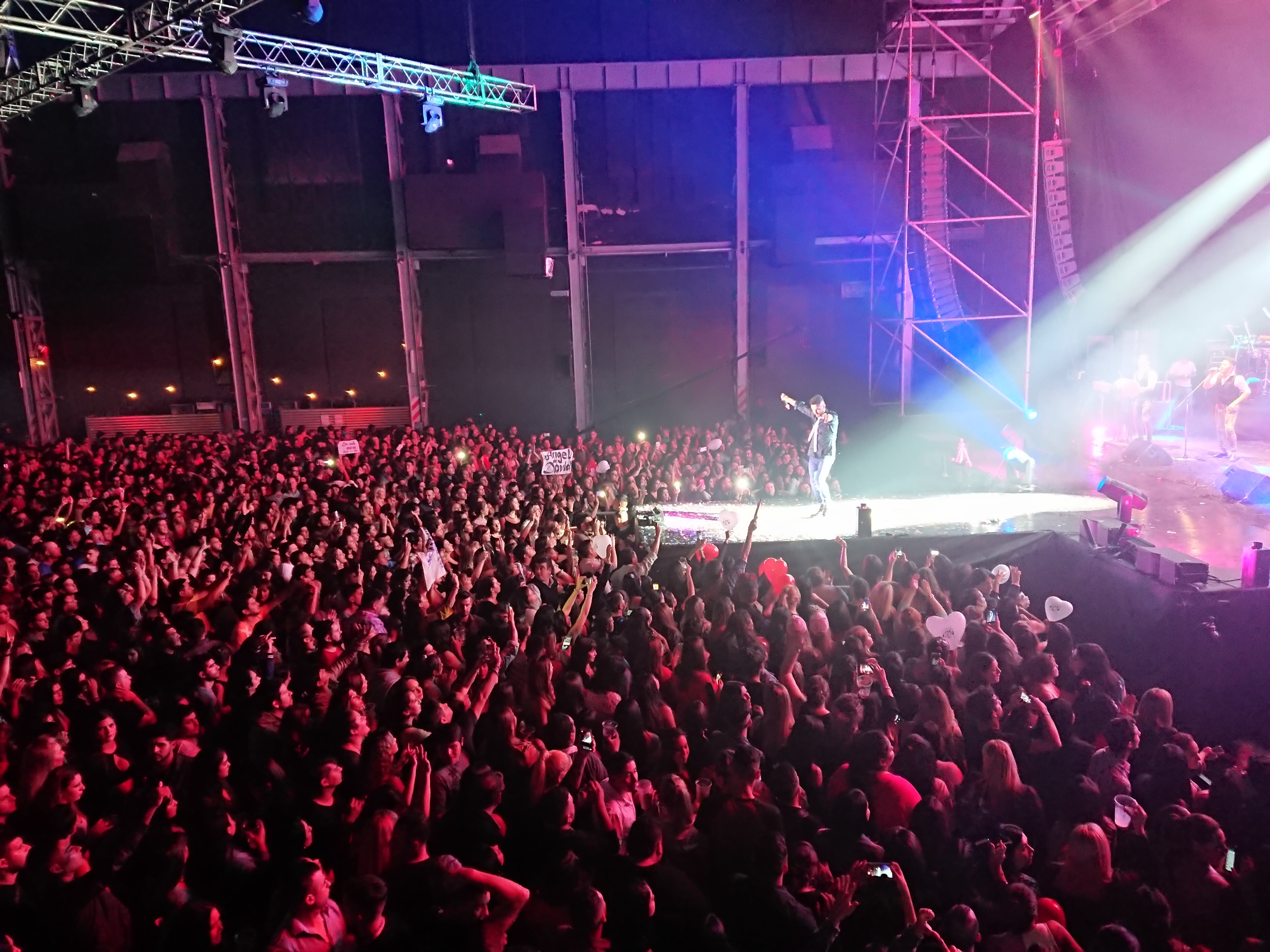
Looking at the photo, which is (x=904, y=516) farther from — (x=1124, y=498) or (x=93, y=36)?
(x=93, y=36)

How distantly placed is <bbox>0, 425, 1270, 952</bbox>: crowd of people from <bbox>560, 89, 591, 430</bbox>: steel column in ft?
33.3

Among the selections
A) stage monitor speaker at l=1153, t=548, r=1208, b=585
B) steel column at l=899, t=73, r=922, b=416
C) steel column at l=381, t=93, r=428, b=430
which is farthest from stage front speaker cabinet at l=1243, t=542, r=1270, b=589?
steel column at l=381, t=93, r=428, b=430

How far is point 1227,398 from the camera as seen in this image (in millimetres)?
13469

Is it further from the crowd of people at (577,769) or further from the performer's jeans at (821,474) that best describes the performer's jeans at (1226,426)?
the crowd of people at (577,769)

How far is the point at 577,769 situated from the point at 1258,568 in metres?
6.65

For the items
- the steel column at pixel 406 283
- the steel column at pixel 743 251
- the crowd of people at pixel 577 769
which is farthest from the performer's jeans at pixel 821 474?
the steel column at pixel 406 283

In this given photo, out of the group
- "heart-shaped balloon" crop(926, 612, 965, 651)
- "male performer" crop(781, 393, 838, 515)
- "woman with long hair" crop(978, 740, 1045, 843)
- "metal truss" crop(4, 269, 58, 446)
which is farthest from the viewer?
"metal truss" crop(4, 269, 58, 446)

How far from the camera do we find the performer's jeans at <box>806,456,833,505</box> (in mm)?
11031

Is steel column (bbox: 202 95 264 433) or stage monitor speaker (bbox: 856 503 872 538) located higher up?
steel column (bbox: 202 95 264 433)

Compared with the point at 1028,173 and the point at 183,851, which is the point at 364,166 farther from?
the point at 183,851

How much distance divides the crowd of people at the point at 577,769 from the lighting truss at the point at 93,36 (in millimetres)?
5692

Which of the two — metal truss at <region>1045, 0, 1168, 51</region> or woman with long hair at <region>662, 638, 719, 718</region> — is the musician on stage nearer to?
metal truss at <region>1045, 0, 1168, 51</region>

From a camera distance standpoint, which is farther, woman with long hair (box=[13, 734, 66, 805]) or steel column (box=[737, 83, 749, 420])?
steel column (box=[737, 83, 749, 420])

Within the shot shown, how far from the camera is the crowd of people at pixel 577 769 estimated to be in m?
3.15
